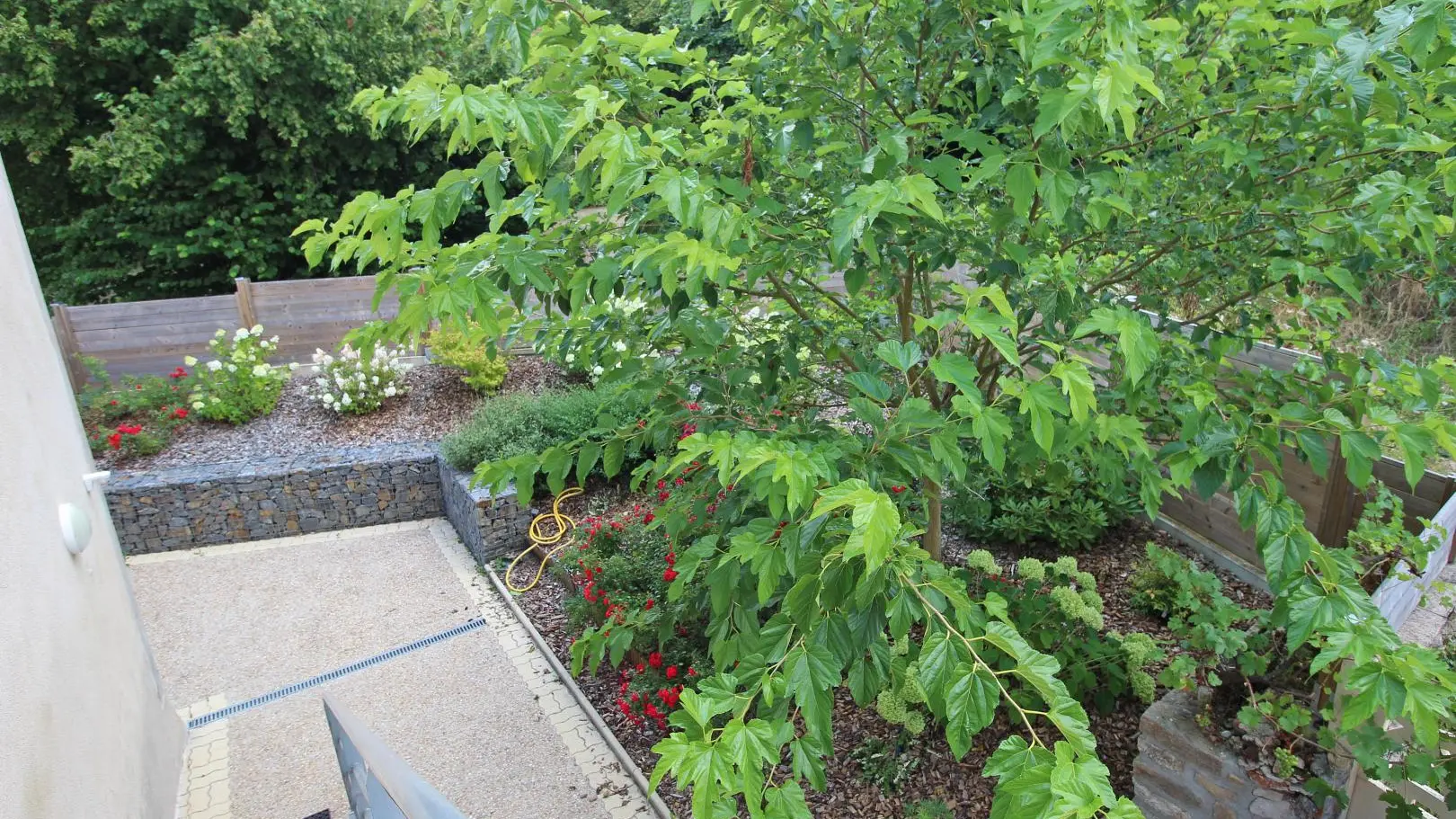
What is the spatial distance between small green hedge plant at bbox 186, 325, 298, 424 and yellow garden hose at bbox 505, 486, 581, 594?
11.2 ft

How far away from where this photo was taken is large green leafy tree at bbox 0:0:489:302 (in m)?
9.80

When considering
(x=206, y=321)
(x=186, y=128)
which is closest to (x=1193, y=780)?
(x=206, y=321)

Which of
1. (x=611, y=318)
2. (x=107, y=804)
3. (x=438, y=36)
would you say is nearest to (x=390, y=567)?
(x=107, y=804)

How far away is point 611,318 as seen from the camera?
100 inches

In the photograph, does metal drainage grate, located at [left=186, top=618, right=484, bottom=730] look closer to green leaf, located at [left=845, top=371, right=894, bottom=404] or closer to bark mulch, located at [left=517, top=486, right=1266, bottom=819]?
bark mulch, located at [left=517, top=486, right=1266, bottom=819]

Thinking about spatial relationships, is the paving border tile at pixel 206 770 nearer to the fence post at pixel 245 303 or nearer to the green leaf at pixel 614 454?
the green leaf at pixel 614 454

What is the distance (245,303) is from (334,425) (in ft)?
8.68

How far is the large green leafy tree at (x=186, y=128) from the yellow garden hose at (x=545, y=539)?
666cm

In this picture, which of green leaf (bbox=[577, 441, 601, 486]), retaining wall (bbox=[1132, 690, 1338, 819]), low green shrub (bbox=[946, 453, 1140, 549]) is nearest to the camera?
green leaf (bbox=[577, 441, 601, 486])

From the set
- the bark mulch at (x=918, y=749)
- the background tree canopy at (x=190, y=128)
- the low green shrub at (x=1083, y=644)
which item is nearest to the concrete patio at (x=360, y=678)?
the bark mulch at (x=918, y=749)

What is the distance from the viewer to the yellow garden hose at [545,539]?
5.10 metres

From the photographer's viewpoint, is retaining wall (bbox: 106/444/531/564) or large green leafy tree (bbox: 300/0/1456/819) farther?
retaining wall (bbox: 106/444/531/564)

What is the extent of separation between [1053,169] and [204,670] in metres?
5.06

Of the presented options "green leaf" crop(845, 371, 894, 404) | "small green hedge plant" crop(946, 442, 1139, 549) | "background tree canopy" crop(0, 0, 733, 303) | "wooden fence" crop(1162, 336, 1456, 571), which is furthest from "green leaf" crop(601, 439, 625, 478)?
"background tree canopy" crop(0, 0, 733, 303)
